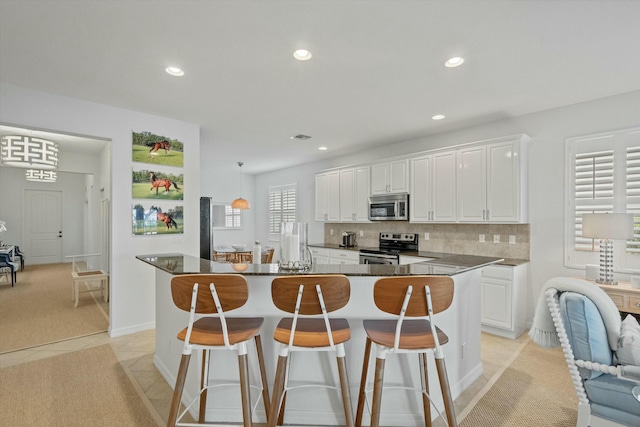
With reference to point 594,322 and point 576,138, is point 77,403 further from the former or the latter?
point 576,138

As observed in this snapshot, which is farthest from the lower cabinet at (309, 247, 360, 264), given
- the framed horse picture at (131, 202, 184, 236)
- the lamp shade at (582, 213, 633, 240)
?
the lamp shade at (582, 213, 633, 240)

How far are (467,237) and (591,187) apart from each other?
1.48 meters

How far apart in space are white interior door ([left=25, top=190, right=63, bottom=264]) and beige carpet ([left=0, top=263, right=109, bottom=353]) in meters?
2.60

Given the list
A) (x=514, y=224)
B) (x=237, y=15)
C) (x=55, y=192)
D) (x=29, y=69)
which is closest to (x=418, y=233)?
(x=514, y=224)

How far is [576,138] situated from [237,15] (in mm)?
3801

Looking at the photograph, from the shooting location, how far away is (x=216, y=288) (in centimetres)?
164

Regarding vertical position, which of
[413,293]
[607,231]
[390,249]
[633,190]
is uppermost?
[633,190]

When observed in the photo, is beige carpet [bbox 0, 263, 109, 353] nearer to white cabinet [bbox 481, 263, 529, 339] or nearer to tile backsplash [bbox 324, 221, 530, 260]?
tile backsplash [bbox 324, 221, 530, 260]

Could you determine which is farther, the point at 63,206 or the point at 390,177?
the point at 63,206

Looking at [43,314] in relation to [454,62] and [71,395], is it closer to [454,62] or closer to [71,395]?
[71,395]

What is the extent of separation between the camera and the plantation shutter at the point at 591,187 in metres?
3.28

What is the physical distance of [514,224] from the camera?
3.92 metres

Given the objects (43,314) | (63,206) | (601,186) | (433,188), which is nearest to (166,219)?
(43,314)

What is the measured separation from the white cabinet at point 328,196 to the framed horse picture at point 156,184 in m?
2.84
